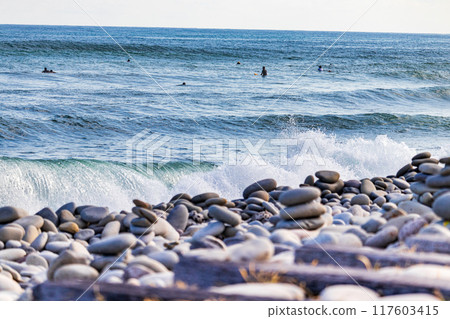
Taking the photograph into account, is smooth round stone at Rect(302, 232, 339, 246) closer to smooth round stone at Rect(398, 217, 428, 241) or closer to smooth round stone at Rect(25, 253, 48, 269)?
smooth round stone at Rect(398, 217, 428, 241)

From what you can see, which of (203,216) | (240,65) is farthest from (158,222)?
(240,65)

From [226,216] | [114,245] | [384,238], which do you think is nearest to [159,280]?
[114,245]

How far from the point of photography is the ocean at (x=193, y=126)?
777cm

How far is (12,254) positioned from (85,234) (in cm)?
70

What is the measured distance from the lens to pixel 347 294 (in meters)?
2.65

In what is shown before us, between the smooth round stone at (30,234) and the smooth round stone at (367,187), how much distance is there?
3.40 meters

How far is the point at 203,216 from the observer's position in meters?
4.99

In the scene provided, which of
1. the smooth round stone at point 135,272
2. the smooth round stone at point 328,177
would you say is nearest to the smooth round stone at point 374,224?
the smooth round stone at point 135,272

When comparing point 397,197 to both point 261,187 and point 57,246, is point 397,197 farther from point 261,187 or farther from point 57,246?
point 57,246

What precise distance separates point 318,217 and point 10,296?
90.3 inches

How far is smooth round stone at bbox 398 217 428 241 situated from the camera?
10.9 ft

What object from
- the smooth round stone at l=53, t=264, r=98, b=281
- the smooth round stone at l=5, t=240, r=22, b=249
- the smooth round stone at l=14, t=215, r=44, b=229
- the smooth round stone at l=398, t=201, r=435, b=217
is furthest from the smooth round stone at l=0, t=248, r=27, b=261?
the smooth round stone at l=398, t=201, r=435, b=217

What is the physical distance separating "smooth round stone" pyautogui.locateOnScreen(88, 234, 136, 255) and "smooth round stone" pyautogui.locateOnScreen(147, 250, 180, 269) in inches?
15.4
